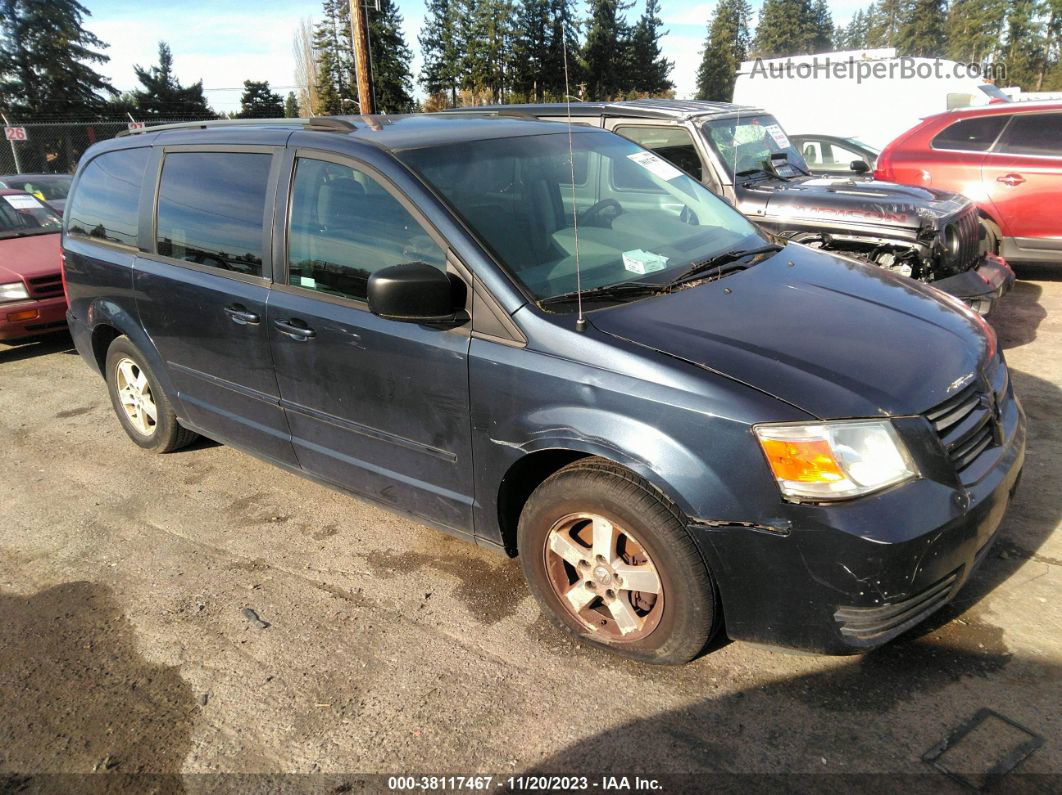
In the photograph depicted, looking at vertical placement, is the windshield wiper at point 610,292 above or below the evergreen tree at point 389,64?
below

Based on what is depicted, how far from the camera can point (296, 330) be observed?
135 inches

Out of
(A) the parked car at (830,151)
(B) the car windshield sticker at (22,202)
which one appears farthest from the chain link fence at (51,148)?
(A) the parked car at (830,151)

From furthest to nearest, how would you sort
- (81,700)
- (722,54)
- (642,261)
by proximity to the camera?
(722,54), (642,261), (81,700)

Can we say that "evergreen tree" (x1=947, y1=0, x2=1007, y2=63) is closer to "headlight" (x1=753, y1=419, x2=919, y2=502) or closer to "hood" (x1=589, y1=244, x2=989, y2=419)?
"hood" (x1=589, y1=244, x2=989, y2=419)

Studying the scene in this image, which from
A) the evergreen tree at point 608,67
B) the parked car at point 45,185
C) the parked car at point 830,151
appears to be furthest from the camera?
the evergreen tree at point 608,67

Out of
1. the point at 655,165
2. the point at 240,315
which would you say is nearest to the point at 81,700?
the point at 240,315

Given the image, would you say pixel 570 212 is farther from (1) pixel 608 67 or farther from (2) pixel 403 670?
(1) pixel 608 67

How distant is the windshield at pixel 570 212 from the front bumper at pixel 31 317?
18.4 ft

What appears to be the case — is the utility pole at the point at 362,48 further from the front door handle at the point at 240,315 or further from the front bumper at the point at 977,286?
the front door handle at the point at 240,315

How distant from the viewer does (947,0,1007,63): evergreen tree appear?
5534cm

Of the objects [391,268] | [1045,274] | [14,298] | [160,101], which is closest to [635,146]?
[391,268]

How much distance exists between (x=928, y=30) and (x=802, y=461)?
3634 inches

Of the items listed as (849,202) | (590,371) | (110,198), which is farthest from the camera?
(849,202)

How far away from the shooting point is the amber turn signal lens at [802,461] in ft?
7.64
